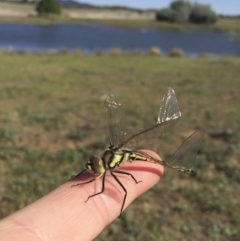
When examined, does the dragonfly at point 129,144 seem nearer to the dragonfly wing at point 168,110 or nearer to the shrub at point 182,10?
the dragonfly wing at point 168,110

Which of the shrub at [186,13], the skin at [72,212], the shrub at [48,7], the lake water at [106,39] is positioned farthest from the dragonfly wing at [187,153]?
the shrub at [186,13]

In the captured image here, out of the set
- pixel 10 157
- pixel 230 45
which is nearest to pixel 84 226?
pixel 10 157

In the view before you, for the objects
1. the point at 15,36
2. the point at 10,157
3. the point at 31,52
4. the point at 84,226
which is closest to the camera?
the point at 84,226

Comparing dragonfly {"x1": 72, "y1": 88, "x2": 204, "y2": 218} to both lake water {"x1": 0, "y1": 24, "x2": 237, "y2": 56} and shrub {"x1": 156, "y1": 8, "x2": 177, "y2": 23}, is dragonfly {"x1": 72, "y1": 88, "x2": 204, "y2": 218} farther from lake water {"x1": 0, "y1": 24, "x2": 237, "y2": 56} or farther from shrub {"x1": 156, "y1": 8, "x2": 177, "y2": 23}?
shrub {"x1": 156, "y1": 8, "x2": 177, "y2": 23}

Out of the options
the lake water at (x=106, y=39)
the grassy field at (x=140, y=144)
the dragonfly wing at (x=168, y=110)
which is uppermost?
the dragonfly wing at (x=168, y=110)

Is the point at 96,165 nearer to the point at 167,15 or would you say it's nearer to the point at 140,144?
the point at 140,144

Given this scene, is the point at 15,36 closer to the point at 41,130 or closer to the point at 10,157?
the point at 41,130
